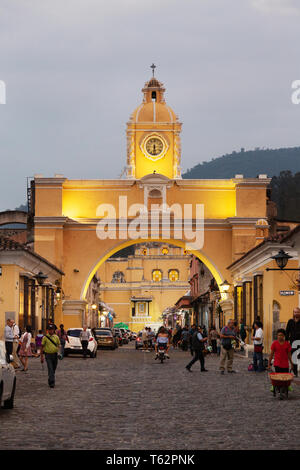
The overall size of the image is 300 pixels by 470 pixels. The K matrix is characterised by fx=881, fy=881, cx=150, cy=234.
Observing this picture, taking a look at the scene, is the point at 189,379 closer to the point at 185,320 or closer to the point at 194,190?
the point at 194,190

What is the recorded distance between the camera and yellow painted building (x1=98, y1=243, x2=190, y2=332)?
4456 inches

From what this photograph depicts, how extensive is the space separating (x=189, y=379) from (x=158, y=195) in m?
29.8

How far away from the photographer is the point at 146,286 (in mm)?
113312

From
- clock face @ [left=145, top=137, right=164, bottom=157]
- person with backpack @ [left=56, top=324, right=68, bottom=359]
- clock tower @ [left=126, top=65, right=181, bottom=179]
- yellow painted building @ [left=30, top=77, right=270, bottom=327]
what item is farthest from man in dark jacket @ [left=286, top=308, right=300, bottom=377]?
clock face @ [left=145, top=137, right=164, bottom=157]

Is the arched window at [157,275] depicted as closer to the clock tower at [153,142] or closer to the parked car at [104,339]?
the clock tower at [153,142]

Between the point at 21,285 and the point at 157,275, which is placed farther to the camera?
the point at 157,275

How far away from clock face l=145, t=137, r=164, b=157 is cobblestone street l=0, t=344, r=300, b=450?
33.0 metres

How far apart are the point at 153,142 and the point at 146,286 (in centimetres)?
5992

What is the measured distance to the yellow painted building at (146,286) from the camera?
113 metres

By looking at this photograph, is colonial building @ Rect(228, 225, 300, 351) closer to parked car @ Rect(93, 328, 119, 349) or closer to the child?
the child

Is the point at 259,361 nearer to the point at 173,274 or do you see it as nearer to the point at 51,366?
the point at 51,366

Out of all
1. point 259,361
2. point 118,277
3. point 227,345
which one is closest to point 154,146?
point 259,361

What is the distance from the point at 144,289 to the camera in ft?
371
